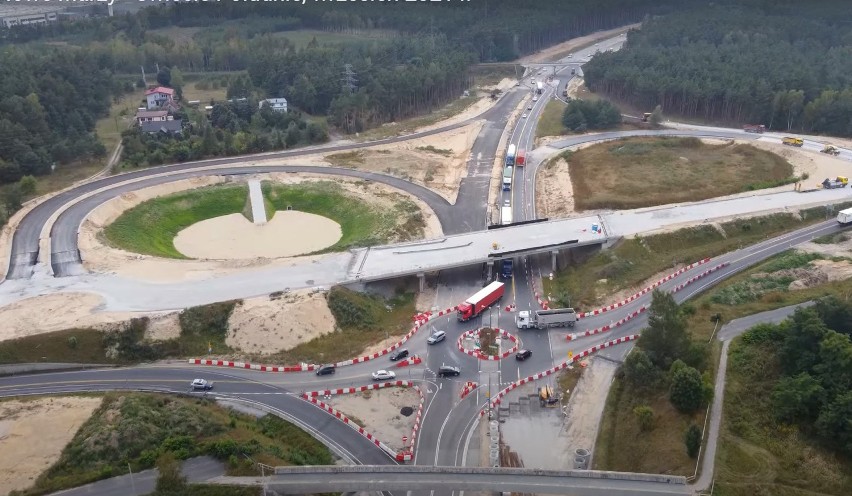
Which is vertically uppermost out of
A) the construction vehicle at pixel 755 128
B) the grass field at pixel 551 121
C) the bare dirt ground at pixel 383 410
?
the grass field at pixel 551 121

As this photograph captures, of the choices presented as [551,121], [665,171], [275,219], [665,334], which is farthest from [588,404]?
[551,121]

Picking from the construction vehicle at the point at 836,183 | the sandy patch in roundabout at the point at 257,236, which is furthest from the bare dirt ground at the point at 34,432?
the construction vehicle at the point at 836,183

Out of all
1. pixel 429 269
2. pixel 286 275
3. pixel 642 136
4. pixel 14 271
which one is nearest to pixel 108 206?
pixel 14 271

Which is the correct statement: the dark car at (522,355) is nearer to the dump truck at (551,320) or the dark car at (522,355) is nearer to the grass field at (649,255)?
Answer: the dump truck at (551,320)

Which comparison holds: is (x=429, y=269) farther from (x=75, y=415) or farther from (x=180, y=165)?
(x=180, y=165)

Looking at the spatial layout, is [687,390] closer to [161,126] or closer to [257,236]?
[257,236]
